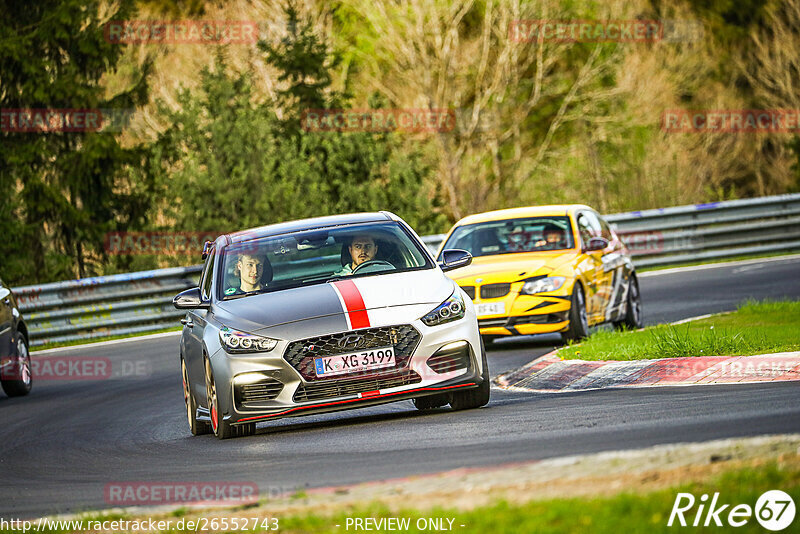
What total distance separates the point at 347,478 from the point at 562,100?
140ft

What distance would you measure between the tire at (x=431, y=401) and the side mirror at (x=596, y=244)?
581 cm

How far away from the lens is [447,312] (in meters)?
10.4

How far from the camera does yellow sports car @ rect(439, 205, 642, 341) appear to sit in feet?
52.2

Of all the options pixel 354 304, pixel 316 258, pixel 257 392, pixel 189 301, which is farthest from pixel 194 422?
pixel 354 304

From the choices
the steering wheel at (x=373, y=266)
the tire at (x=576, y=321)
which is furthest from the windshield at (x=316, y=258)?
the tire at (x=576, y=321)

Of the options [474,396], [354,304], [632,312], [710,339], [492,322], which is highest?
[354,304]

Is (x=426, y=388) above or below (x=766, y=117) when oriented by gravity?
above

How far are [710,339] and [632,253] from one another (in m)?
14.9

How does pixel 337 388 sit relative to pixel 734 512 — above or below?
below

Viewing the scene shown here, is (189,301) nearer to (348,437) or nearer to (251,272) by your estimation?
(251,272)

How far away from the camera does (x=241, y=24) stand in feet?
147

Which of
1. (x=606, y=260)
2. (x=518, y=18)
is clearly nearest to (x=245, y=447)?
(x=606, y=260)

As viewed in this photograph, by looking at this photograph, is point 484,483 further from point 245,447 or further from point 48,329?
point 48,329

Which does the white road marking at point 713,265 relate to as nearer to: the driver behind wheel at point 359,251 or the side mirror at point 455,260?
the side mirror at point 455,260
